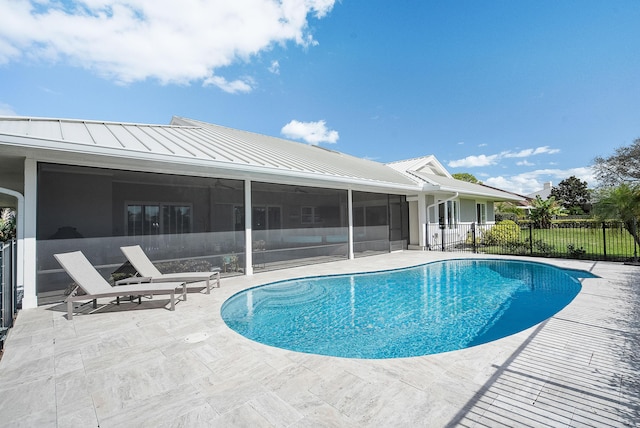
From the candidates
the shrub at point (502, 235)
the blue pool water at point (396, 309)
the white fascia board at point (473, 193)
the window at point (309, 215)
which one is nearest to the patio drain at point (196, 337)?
the blue pool water at point (396, 309)

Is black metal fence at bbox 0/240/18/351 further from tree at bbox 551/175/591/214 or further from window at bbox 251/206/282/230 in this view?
tree at bbox 551/175/591/214

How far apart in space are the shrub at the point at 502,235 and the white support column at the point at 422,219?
3.90 meters

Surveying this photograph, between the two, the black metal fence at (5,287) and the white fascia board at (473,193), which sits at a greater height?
the white fascia board at (473,193)

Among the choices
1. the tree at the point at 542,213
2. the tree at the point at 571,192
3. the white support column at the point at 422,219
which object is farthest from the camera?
the tree at the point at 571,192

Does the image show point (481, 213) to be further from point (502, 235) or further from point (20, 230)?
point (20, 230)

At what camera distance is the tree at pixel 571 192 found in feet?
164

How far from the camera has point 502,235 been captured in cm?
1588

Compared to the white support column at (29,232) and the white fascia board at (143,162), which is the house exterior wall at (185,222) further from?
the white fascia board at (143,162)

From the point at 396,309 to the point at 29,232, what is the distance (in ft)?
27.0

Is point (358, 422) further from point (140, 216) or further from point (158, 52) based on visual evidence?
point (158, 52)

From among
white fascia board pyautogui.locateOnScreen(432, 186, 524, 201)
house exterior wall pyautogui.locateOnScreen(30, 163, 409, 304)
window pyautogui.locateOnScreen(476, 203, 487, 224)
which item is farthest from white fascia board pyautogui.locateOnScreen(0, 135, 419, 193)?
window pyautogui.locateOnScreen(476, 203, 487, 224)

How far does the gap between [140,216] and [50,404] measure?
581cm

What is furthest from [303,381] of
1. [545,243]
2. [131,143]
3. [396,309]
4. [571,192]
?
[571,192]

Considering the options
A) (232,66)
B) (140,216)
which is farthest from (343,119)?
(140,216)
